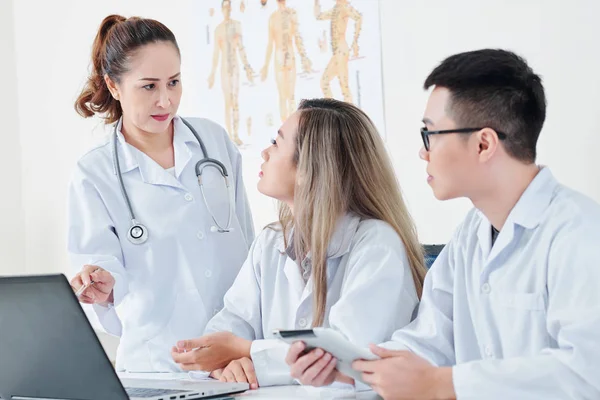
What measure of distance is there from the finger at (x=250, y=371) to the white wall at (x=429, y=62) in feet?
4.11

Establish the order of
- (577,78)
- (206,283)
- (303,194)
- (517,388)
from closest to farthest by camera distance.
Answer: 1. (517,388)
2. (303,194)
3. (206,283)
4. (577,78)

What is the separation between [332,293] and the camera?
5.99 ft

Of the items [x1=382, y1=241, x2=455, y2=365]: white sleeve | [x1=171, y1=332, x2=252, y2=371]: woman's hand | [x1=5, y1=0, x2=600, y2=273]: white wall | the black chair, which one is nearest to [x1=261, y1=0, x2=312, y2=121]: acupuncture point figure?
[x1=5, y1=0, x2=600, y2=273]: white wall

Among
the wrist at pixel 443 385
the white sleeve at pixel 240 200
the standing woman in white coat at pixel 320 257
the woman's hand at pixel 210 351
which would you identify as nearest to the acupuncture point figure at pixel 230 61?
the white sleeve at pixel 240 200

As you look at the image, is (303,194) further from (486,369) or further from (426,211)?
(426,211)

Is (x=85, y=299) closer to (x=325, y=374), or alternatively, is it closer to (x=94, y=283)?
(x=94, y=283)

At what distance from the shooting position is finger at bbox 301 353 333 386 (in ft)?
4.57

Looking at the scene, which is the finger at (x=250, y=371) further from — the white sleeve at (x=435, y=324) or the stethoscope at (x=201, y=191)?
the stethoscope at (x=201, y=191)

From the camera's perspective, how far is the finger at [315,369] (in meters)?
1.39

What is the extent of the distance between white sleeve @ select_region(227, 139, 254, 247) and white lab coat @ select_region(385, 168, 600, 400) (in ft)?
2.82

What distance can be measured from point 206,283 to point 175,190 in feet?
0.86

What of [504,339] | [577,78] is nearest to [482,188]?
[504,339]

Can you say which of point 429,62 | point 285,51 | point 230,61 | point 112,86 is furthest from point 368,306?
point 230,61

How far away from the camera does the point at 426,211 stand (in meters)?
2.89
